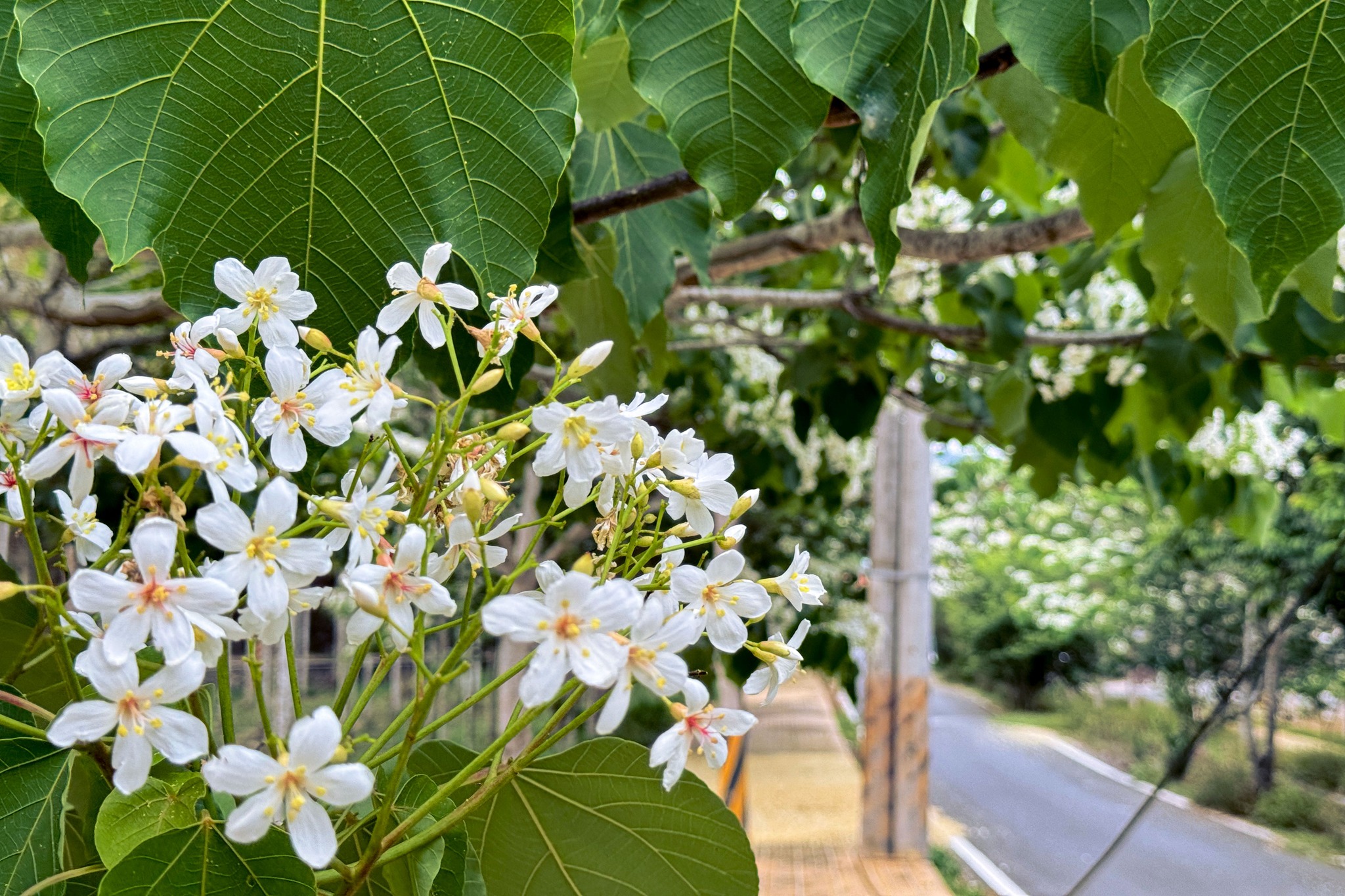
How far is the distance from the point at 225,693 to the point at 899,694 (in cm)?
337

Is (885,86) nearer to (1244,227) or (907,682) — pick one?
(1244,227)

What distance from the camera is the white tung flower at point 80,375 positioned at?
29cm

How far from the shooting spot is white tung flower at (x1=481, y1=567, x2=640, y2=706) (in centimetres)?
22

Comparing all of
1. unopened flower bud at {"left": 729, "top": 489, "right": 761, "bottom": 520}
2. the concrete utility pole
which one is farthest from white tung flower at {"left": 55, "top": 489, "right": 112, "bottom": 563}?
the concrete utility pole

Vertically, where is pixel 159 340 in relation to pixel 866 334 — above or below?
below

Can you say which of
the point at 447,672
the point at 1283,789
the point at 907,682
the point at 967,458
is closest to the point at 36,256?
the point at 907,682

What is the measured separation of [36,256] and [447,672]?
142 inches

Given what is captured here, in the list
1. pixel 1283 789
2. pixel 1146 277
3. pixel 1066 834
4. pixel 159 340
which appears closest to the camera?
pixel 1146 277

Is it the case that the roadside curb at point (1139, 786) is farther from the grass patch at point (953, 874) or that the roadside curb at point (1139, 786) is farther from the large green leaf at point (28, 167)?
the large green leaf at point (28, 167)

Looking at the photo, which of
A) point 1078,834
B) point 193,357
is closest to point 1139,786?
point 1078,834

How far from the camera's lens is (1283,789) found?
4.26m

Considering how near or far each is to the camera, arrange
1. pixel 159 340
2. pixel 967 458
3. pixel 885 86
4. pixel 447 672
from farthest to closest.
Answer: pixel 967 458 → pixel 159 340 → pixel 885 86 → pixel 447 672

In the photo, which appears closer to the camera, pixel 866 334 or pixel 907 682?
pixel 866 334

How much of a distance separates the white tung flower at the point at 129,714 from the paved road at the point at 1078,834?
413cm
